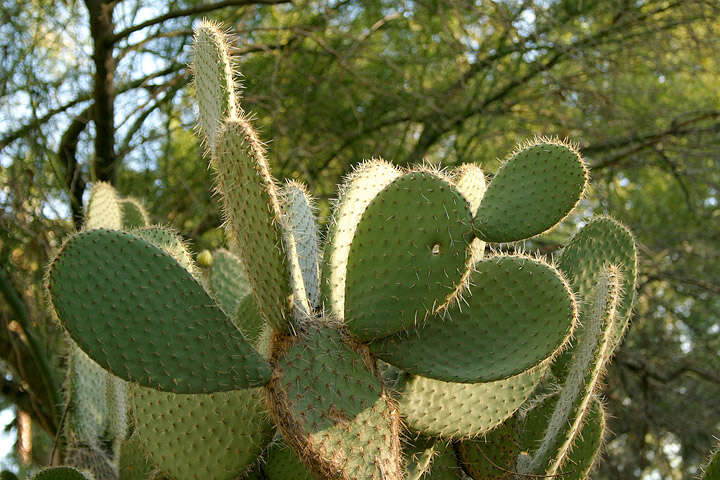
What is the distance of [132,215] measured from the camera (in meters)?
1.86

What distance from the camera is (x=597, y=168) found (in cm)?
365

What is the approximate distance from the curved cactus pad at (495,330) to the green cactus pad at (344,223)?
14 centimetres

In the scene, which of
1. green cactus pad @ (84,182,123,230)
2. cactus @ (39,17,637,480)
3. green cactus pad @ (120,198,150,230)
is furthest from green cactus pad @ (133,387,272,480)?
green cactus pad @ (120,198,150,230)

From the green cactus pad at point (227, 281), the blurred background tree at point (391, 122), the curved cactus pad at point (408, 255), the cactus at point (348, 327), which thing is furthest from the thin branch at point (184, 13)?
the curved cactus pad at point (408, 255)

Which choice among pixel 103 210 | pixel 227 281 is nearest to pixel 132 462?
pixel 227 281

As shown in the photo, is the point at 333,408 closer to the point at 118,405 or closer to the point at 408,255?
the point at 408,255

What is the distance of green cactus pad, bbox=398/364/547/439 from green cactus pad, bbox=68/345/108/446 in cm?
76

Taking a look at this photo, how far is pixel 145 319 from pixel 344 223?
0.41 metres

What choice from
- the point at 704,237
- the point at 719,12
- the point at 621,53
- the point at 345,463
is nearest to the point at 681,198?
the point at 704,237

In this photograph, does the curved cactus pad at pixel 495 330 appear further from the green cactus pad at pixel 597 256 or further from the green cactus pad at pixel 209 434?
the green cactus pad at pixel 597 256

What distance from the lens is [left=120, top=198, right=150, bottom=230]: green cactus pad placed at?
183 cm

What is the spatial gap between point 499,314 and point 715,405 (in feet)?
11.0

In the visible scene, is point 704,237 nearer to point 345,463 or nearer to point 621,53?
point 621,53

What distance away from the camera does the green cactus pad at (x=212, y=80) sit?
1.12 metres
